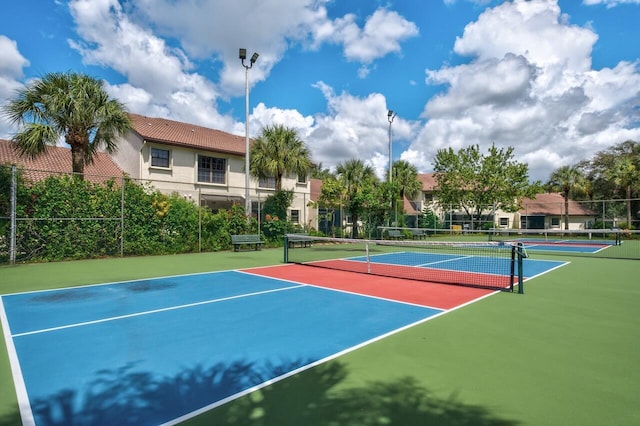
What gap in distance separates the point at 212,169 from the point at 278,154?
6579 mm

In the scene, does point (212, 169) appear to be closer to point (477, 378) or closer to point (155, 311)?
point (155, 311)

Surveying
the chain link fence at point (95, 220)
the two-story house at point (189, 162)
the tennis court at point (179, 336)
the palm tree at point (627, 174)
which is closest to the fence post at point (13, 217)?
the chain link fence at point (95, 220)

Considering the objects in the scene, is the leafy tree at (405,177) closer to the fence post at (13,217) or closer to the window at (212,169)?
the window at (212,169)

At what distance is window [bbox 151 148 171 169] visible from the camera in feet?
79.5

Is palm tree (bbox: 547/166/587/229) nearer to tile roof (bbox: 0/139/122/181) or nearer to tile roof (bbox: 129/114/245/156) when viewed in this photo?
tile roof (bbox: 129/114/245/156)

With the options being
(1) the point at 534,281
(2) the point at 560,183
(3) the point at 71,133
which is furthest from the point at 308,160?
(2) the point at 560,183

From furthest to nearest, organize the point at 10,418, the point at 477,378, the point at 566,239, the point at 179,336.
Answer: the point at 566,239 < the point at 179,336 < the point at 477,378 < the point at 10,418

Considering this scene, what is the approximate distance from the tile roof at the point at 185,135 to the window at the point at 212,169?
937 mm

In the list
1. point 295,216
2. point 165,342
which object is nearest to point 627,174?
point 295,216

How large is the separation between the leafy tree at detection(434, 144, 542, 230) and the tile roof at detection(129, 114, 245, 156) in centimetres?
2011

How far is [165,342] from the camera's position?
16.2 feet

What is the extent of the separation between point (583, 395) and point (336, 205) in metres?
21.4

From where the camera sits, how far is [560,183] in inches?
1797

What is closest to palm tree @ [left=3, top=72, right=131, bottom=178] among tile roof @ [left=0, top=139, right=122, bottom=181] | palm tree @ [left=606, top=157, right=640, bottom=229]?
tile roof @ [left=0, top=139, right=122, bottom=181]
